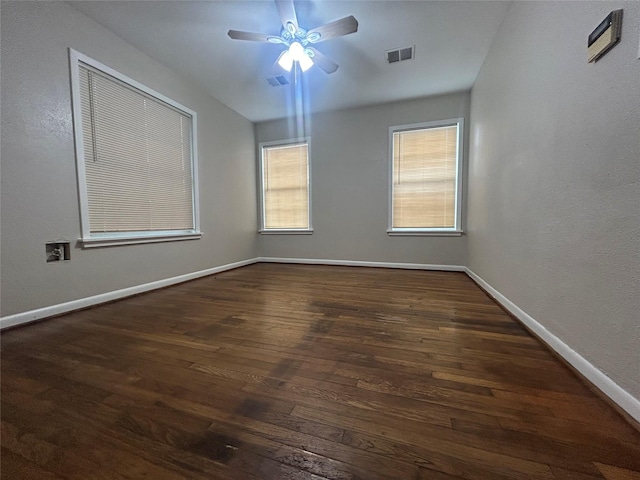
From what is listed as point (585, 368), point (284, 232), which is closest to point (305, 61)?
point (284, 232)

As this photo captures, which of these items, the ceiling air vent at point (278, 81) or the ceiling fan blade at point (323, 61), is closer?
the ceiling fan blade at point (323, 61)

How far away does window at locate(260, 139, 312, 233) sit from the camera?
4.48 meters

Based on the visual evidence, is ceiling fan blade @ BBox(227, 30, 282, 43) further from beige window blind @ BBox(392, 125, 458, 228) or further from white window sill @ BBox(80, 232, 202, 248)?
beige window blind @ BBox(392, 125, 458, 228)

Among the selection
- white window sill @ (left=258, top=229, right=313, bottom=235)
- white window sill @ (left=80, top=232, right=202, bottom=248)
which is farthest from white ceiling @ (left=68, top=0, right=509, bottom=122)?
white window sill @ (left=258, top=229, right=313, bottom=235)

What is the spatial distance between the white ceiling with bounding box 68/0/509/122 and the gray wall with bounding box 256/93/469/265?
0.32 m

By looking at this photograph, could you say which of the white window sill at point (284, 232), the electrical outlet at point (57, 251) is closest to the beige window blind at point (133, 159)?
the electrical outlet at point (57, 251)

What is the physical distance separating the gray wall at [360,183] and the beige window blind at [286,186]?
0.20 metres

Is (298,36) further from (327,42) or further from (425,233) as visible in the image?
(425,233)

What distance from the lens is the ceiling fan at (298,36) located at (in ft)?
6.48

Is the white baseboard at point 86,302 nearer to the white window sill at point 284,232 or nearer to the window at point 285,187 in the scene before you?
the white window sill at point 284,232

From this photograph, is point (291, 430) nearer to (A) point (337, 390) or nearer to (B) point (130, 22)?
(A) point (337, 390)

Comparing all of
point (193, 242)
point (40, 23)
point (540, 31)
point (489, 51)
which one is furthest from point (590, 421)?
point (40, 23)

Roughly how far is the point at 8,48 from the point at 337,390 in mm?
3166

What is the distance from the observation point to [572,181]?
1.28 m
